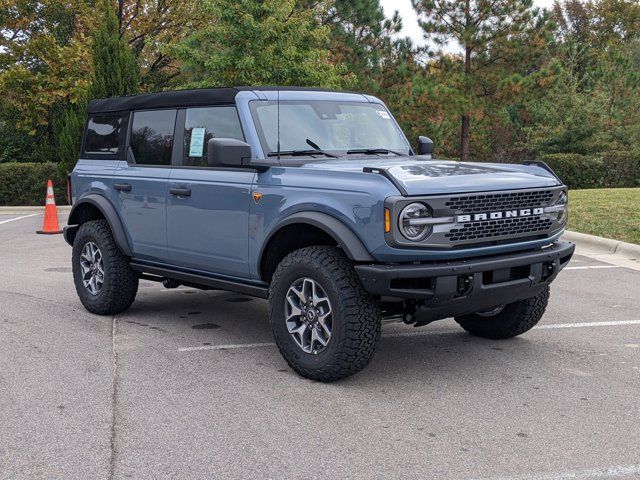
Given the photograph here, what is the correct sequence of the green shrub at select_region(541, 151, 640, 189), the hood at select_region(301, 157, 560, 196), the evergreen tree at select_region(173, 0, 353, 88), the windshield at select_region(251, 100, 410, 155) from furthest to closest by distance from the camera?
the green shrub at select_region(541, 151, 640, 189)
the evergreen tree at select_region(173, 0, 353, 88)
the windshield at select_region(251, 100, 410, 155)
the hood at select_region(301, 157, 560, 196)

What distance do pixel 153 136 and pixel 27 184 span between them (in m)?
18.9

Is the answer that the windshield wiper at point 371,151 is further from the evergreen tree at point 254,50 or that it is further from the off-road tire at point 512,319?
the evergreen tree at point 254,50

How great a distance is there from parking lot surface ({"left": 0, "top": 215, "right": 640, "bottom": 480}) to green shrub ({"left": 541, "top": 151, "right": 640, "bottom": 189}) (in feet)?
53.3

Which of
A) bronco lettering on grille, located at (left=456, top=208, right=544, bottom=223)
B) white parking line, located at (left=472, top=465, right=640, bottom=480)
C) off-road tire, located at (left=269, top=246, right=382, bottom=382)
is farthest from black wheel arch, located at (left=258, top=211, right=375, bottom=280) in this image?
white parking line, located at (left=472, top=465, right=640, bottom=480)

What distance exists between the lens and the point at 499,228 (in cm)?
520

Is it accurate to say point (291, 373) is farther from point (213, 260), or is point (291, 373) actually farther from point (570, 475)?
point (570, 475)

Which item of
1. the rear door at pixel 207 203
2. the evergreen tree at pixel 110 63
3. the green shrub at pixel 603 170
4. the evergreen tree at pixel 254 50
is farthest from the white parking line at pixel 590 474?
the green shrub at pixel 603 170

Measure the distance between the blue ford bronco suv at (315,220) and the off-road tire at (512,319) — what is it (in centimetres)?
1

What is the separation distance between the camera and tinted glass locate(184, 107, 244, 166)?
6.09m

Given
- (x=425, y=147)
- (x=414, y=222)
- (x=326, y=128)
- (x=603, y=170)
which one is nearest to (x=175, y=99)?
(x=326, y=128)

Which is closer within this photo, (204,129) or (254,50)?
(204,129)

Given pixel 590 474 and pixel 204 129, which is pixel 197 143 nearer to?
pixel 204 129

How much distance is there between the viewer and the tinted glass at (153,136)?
666 centimetres

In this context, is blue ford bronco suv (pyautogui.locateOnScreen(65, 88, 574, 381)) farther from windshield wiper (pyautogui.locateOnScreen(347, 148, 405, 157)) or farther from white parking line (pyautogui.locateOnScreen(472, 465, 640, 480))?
white parking line (pyautogui.locateOnScreen(472, 465, 640, 480))
